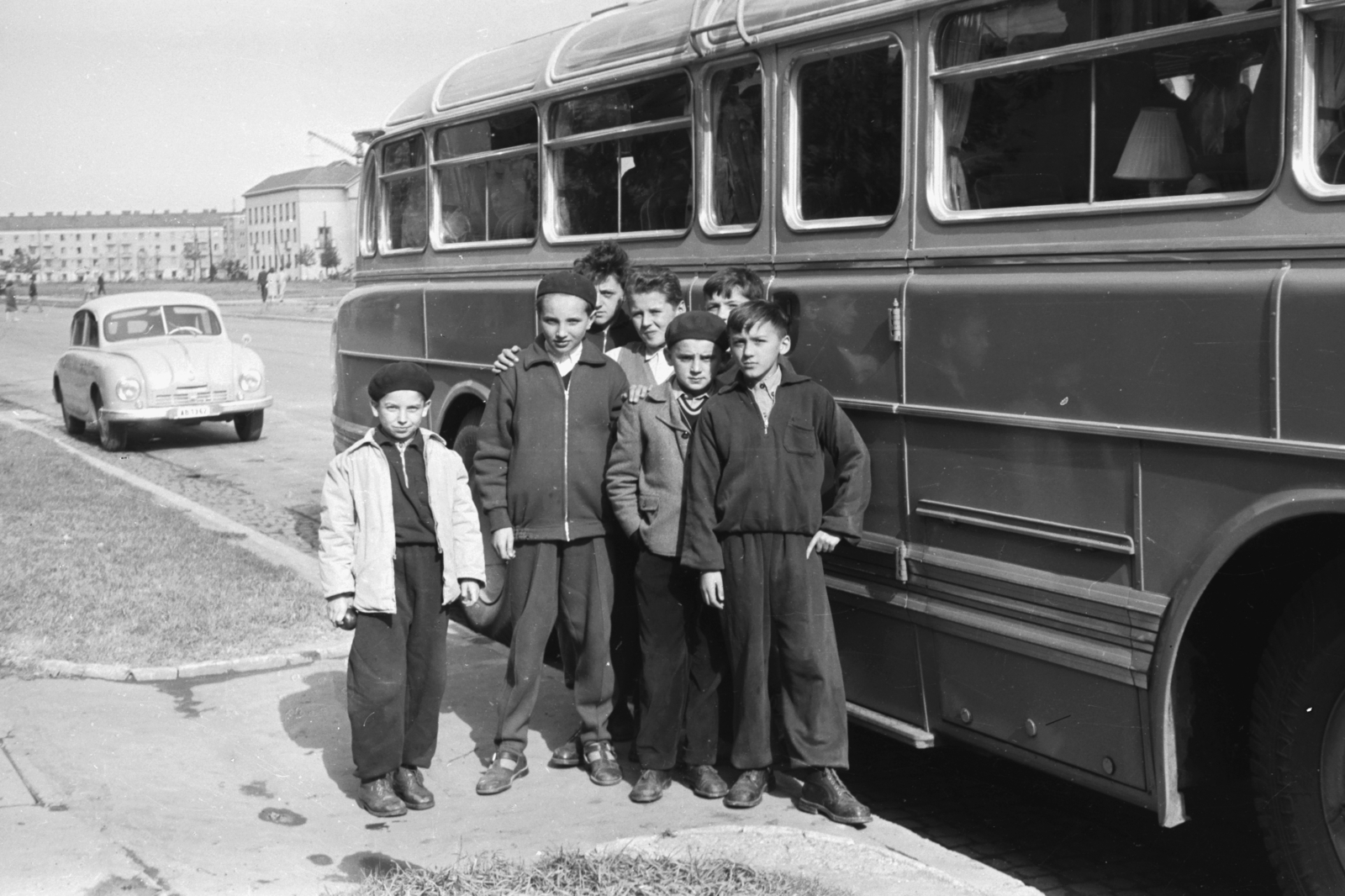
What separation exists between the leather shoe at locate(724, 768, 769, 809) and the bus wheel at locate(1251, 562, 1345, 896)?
1668 millimetres

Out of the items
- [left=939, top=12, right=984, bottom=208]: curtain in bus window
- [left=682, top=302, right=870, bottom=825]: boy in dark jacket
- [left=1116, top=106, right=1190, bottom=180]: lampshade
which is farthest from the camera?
[left=682, top=302, right=870, bottom=825]: boy in dark jacket

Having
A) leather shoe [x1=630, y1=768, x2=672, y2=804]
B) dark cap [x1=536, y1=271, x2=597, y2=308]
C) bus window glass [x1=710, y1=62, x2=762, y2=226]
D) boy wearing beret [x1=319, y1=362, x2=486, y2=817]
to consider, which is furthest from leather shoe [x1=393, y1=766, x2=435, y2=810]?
bus window glass [x1=710, y1=62, x2=762, y2=226]

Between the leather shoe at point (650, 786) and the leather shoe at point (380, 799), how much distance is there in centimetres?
80

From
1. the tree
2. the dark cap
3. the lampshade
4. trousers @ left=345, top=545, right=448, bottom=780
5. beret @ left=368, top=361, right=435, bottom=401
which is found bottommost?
trousers @ left=345, top=545, right=448, bottom=780

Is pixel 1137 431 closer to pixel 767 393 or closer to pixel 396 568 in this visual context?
pixel 767 393

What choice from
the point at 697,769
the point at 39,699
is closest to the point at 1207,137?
the point at 697,769

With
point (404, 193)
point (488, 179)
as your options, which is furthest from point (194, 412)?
point (488, 179)

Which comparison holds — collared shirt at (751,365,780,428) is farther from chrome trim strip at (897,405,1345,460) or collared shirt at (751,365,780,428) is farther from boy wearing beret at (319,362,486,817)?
boy wearing beret at (319,362,486,817)

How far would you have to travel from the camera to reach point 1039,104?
4.37 metres

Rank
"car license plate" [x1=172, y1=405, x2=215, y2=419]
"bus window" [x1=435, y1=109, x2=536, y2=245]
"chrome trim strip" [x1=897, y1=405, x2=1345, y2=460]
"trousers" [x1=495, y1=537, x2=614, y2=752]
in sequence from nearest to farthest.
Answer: "chrome trim strip" [x1=897, y1=405, x2=1345, y2=460]
"trousers" [x1=495, y1=537, x2=614, y2=752]
"bus window" [x1=435, y1=109, x2=536, y2=245]
"car license plate" [x1=172, y1=405, x2=215, y2=419]

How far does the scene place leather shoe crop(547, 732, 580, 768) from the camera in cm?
557

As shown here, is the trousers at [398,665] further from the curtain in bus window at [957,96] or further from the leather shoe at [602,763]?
the curtain in bus window at [957,96]

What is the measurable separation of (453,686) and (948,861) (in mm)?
2941

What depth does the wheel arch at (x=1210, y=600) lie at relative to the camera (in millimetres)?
3658
